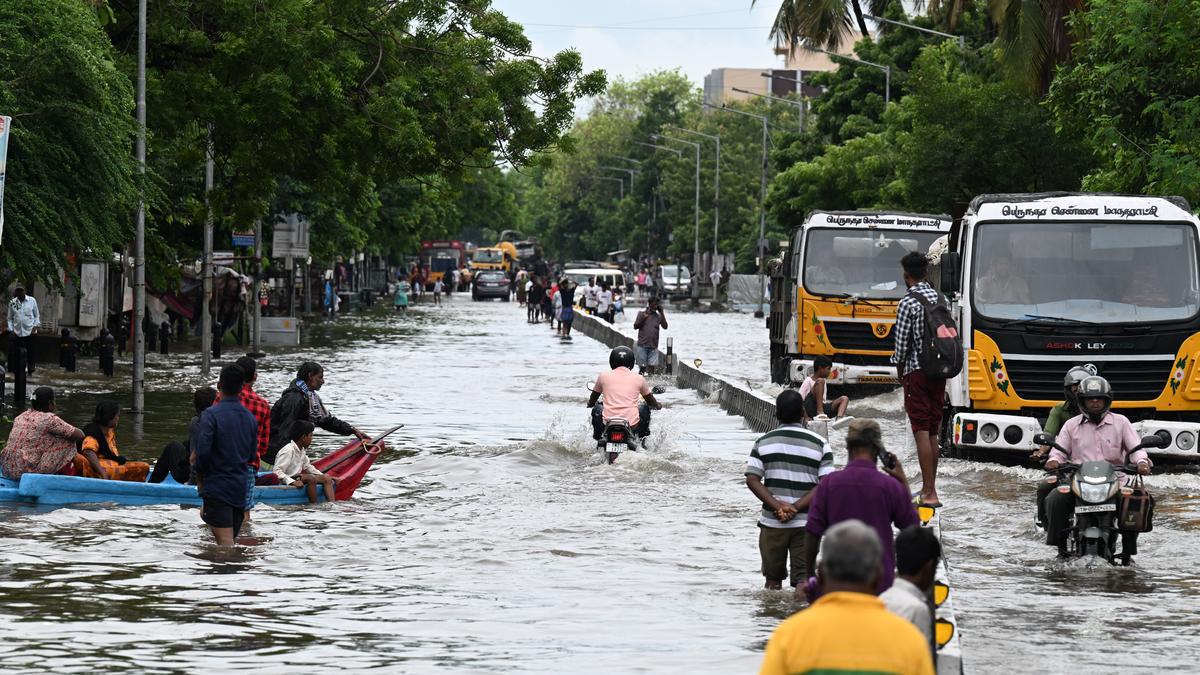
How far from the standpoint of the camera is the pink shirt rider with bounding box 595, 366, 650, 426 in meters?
18.5

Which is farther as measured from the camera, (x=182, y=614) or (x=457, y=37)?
(x=457, y=37)

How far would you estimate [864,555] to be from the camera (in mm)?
5207

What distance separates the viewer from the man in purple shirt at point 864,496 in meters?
8.59

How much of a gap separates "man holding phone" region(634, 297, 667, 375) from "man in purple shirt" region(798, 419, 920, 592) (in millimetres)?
24096

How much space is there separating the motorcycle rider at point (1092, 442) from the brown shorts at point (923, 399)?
1.05 meters

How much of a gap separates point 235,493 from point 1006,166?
2739 cm

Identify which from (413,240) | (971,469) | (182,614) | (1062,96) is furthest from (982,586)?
(413,240)

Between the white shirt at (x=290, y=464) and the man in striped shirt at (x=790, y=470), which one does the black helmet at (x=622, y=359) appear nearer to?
the white shirt at (x=290, y=464)

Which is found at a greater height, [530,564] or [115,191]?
[115,191]

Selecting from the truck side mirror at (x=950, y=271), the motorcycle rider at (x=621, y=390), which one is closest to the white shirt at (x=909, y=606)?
the truck side mirror at (x=950, y=271)

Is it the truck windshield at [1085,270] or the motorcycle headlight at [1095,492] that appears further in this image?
the truck windshield at [1085,270]

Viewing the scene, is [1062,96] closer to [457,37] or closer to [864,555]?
[457,37]

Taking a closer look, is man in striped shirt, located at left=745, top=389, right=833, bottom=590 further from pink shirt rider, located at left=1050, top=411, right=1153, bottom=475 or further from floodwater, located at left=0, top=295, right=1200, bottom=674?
pink shirt rider, located at left=1050, top=411, right=1153, bottom=475

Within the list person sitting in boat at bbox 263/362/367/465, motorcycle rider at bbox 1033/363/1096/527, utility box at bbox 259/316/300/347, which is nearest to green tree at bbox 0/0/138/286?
person sitting in boat at bbox 263/362/367/465
